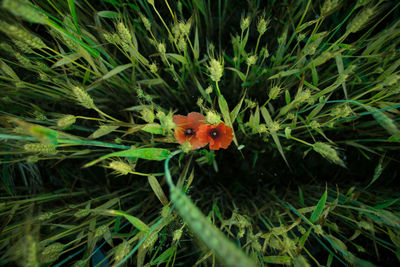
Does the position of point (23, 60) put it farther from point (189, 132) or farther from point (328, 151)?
point (328, 151)

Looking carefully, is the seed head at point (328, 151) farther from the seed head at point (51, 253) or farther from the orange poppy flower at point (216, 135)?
the seed head at point (51, 253)

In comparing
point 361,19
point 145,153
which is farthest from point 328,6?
point 145,153

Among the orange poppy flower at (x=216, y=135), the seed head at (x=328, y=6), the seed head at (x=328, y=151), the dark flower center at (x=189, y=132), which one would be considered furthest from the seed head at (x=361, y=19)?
the dark flower center at (x=189, y=132)

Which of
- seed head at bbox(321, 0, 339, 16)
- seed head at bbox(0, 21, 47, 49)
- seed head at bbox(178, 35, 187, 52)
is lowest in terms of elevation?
seed head at bbox(321, 0, 339, 16)

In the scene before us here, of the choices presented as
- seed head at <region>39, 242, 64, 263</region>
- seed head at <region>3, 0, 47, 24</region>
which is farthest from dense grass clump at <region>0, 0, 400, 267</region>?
seed head at <region>3, 0, 47, 24</region>

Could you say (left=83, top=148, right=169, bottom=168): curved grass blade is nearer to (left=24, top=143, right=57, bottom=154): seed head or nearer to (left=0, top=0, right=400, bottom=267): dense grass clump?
(left=0, top=0, right=400, bottom=267): dense grass clump

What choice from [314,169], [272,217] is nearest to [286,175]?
[314,169]
